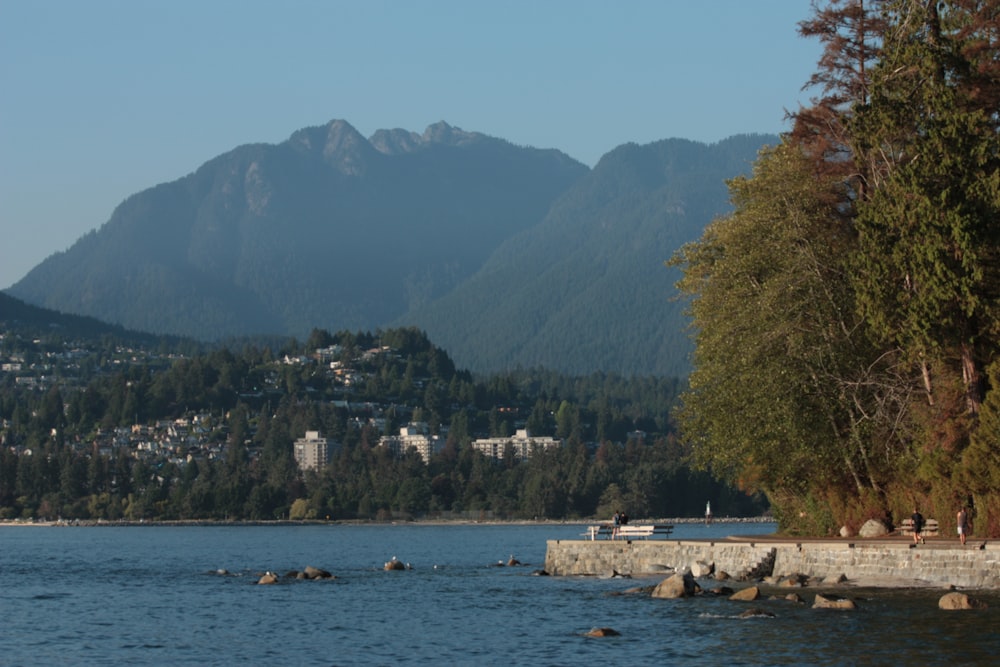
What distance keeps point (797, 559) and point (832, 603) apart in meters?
8.65

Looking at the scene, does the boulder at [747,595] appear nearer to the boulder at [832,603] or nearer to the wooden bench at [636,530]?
the boulder at [832,603]

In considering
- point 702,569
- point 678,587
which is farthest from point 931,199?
point 702,569

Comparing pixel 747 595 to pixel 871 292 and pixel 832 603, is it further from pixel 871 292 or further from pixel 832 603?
pixel 871 292

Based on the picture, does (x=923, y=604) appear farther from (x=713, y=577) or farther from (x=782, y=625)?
(x=713, y=577)

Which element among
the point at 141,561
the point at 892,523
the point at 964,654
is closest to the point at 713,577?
the point at 892,523

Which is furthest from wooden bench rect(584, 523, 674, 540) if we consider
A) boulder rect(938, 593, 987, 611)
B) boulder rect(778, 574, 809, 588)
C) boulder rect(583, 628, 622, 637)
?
boulder rect(938, 593, 987, 611)

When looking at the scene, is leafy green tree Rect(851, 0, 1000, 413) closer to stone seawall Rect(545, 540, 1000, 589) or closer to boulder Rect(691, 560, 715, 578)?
stone seawall Rect(545, 540, 1000, 589)

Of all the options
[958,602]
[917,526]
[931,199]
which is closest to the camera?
[958,602]

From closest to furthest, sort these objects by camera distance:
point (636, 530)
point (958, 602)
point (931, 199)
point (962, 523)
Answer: point (958, 602)
point (962, 523)
point (931, 199)
point (636, 530)

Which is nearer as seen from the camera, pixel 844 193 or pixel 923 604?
pixel 923 604

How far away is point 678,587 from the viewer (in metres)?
Answer: 49.9

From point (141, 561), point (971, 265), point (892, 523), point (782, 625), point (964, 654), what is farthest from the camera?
point (141, 561)

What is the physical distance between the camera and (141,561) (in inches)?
4129

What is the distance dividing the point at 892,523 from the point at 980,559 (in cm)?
985
